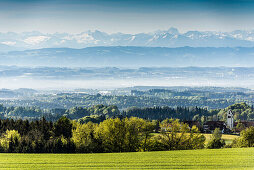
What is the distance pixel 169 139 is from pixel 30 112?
376ft

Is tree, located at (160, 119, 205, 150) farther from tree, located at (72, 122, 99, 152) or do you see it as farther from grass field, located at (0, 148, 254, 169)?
grass field, located at (0, 148, 254, 169)

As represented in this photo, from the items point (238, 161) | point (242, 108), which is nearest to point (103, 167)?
point (238, 161)

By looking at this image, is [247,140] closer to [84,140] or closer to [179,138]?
[179,138]

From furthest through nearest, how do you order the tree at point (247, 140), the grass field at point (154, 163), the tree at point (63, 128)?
the tree at point (63, 128) < the tree at point (247, 140) < the grass field at point (154, 163)

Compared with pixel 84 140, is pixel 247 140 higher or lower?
lower

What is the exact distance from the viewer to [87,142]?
3556cm

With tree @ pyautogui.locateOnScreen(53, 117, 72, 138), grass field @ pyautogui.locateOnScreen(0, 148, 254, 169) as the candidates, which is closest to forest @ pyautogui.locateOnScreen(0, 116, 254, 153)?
tree @ pyautogui.locateOnScreen(53, 117, 72, 138)

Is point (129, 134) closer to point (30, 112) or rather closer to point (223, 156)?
Result: point (223, 156)

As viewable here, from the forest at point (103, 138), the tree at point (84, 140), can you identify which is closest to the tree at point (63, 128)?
the forest at point (103, 138)

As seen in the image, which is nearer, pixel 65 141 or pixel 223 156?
pixel 223 156

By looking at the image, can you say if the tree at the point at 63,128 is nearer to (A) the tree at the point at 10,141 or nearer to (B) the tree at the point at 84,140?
(B) the tree at the point at 84,140

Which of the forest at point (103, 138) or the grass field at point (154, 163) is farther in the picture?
the forest at point (103, 138)

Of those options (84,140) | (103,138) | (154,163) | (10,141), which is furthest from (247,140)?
(10,141)

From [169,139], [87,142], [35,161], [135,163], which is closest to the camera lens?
[135,163]
